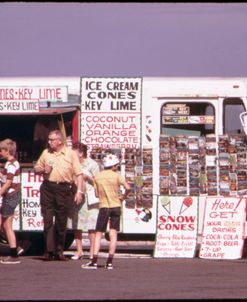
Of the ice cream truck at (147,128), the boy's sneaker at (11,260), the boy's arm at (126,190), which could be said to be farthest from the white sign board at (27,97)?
the boy's sneaker at (11,260)

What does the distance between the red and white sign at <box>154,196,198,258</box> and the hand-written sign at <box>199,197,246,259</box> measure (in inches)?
6.8

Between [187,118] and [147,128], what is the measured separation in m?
0.64

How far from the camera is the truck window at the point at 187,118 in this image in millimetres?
18484

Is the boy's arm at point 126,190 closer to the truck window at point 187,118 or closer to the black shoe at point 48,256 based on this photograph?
the black shoe at point 48,256

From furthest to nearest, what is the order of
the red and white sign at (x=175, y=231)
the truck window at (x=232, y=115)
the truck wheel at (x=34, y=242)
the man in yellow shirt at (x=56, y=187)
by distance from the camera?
the truck wheel at (x=34, y=242) → the truck window at (x=232, y=115) → the red and white sign at (x=175, y=231) → the man in yellow shirt at (x=56, y=187)

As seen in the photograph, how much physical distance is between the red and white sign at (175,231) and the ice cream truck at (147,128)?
5.3 inches

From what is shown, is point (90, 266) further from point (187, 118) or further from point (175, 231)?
point (187, 118)

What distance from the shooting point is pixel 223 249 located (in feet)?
59.6

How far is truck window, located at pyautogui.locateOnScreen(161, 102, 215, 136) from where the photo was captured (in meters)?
18.5

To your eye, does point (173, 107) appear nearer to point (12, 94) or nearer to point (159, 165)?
point (159, 165)

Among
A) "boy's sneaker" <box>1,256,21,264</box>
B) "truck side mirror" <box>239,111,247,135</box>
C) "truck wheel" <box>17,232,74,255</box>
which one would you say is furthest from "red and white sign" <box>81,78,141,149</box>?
"boy's sneaker" <box>1,256,21,264</box>

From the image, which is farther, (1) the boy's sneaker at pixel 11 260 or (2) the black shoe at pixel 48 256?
(2) the black shoe at pixel 48 256

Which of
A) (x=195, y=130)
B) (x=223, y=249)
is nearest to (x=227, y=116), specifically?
(x=195, y=130)

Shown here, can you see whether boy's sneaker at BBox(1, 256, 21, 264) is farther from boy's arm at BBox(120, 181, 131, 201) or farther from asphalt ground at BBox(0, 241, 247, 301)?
boy's arm at BBox(120, 181, 131, 201)
